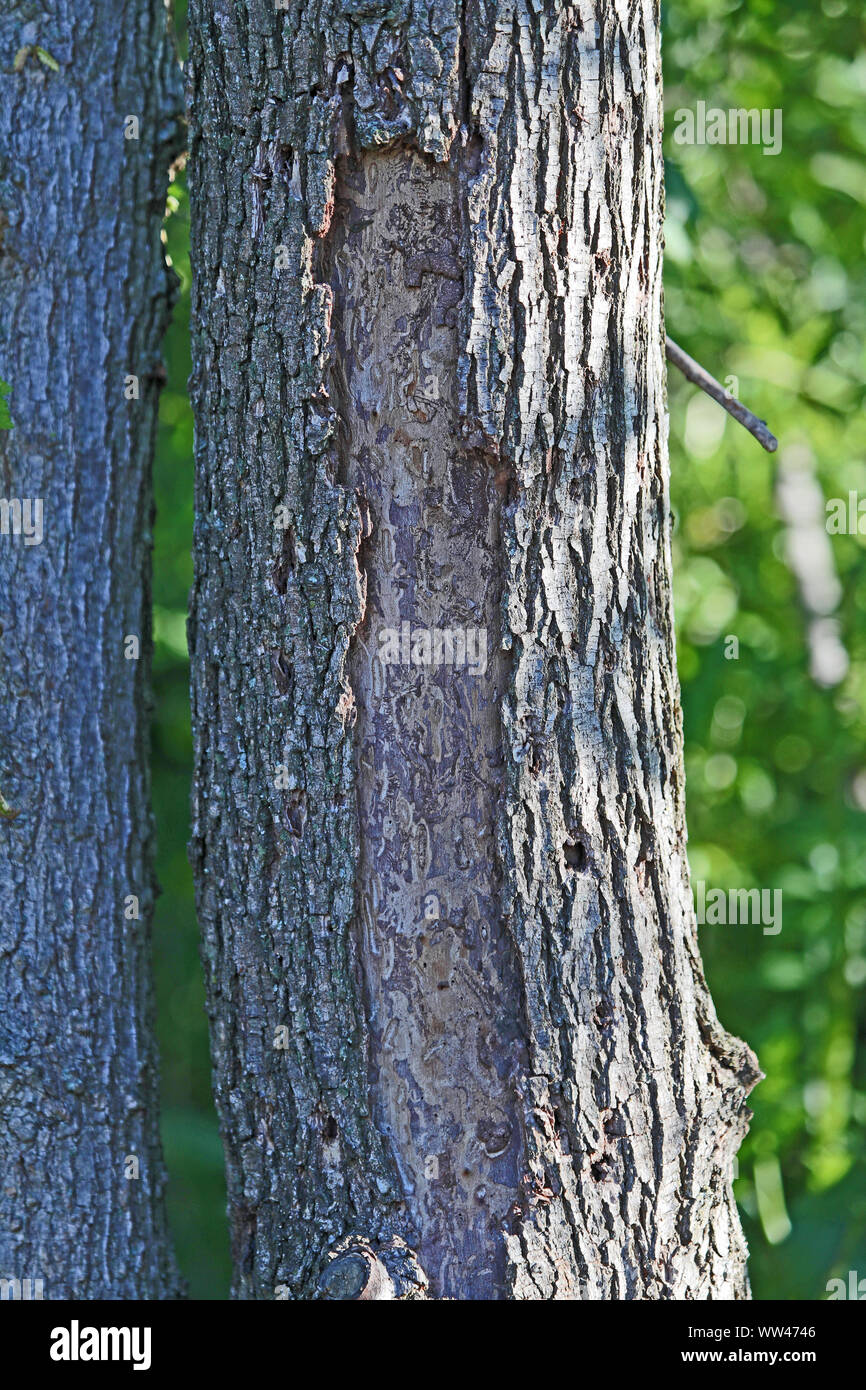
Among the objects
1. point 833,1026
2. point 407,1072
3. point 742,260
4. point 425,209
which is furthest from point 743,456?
point 407,1072

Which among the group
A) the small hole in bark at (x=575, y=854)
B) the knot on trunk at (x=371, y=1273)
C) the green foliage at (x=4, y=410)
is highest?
the green foliage at (x=4, y=410)

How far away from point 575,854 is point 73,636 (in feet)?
3.28

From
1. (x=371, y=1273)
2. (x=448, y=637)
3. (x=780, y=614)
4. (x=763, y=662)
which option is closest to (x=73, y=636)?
(x=448, y=637)

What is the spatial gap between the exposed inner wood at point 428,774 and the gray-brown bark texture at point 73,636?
672 millimetres

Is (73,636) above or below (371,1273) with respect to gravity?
above

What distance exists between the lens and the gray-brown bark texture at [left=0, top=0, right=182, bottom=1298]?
2023mm

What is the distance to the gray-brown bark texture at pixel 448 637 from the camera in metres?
1.57

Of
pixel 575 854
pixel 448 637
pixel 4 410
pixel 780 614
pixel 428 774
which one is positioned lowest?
pixel 575 854

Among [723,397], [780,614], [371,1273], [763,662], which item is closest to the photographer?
[371,1273]

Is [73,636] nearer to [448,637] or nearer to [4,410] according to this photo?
[4,410]

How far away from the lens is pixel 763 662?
330 centimetres

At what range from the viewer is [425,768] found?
1.63 meters

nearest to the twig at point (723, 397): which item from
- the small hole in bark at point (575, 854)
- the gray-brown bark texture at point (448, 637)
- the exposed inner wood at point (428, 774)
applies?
the gray-brown bark texture at point (448, 637)

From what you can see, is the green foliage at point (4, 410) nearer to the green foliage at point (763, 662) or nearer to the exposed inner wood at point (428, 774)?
the exposed inner wood at point (428, 774)
